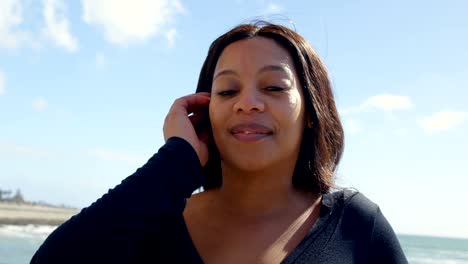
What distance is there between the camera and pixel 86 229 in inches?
52.6

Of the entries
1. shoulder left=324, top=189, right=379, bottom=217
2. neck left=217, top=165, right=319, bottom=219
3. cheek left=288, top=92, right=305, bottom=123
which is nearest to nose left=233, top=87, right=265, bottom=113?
cheek left=288, top=92, right=305, bottom=123

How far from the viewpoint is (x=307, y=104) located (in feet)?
5.85

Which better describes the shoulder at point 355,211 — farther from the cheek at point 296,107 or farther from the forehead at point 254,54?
the forehead at point 254,54

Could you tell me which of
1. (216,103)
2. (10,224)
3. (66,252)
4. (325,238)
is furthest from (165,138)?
(10,224)

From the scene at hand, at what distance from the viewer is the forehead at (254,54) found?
5.52 feet

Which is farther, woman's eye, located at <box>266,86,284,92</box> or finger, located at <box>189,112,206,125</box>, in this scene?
finger, located at <box>189,112,206,125</box>

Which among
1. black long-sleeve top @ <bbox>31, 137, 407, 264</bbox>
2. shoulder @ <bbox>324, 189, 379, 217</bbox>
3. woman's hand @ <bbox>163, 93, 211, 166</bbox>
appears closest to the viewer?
black long-sleeve top @ <bbox>31, 137, 407, 264</bbox>

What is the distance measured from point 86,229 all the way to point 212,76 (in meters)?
0.76

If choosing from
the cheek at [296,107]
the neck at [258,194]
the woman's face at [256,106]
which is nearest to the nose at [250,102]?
the woman's face at [256,106]

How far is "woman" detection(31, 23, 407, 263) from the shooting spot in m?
1.36

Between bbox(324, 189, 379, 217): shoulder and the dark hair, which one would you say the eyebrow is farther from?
bbox(324, 189, 379, 217): shoulder

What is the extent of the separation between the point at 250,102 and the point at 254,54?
18cm

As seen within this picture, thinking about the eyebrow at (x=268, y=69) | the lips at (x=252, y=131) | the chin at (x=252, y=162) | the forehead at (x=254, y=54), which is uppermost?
the forehead at (x=254, y=54)

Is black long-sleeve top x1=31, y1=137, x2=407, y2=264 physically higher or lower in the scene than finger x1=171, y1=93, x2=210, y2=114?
lower
